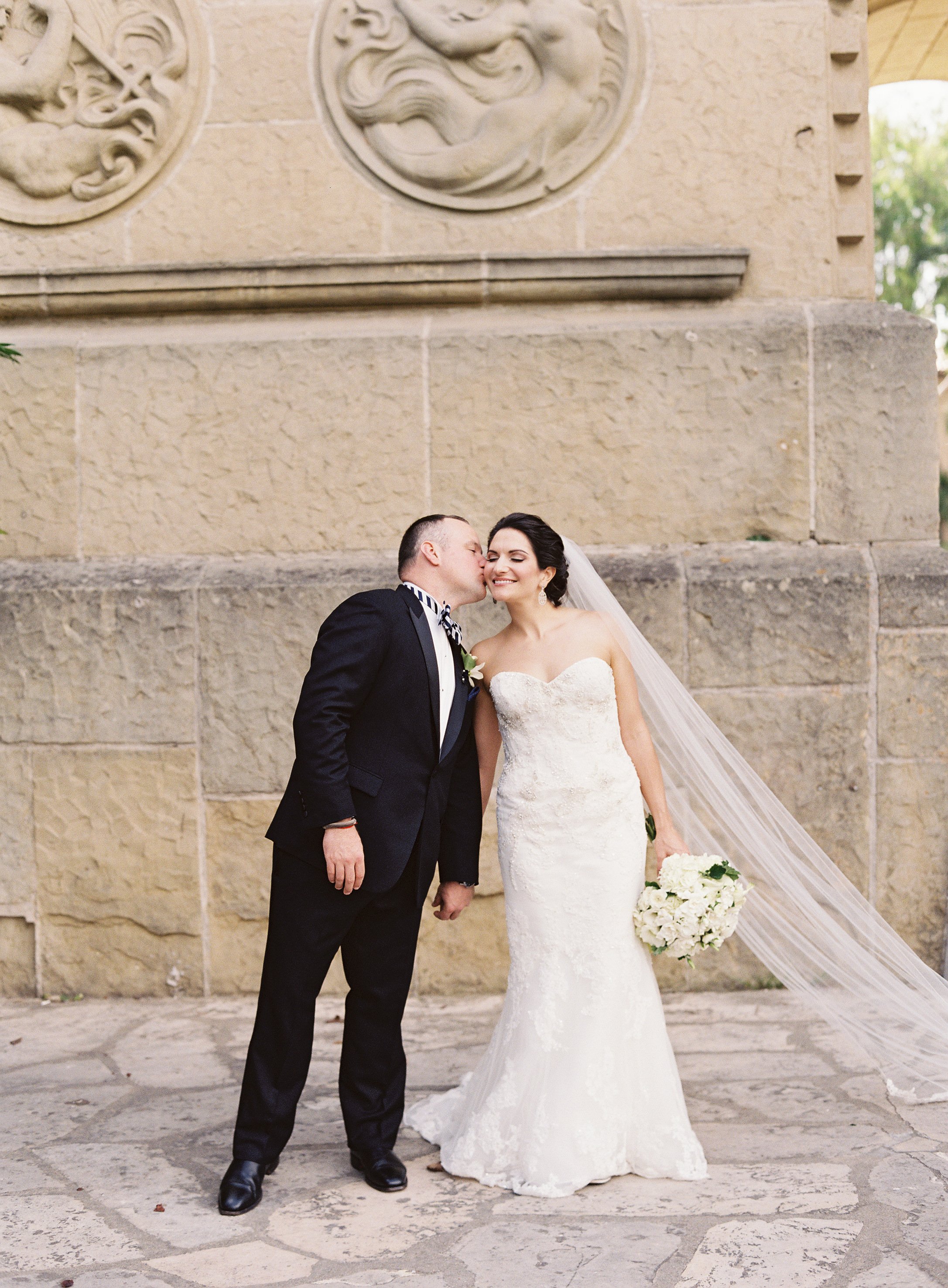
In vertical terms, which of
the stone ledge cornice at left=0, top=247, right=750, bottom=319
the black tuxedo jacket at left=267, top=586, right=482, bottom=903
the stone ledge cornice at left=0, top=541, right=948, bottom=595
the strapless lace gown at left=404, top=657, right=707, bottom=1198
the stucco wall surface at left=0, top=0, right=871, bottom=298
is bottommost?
the strapless lace gown at left=404, top=657, right=707, bottom=1198

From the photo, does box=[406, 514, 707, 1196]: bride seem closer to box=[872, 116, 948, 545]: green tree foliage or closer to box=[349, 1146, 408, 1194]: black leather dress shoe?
box=[349, 1146, 408, 1194]: black leather dress shoe

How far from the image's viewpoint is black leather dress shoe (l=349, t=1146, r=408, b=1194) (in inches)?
136

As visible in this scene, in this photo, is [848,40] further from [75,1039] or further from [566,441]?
[75,1039]

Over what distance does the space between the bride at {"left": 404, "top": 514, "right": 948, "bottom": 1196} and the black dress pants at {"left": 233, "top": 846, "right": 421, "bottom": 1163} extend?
A: 0.29m

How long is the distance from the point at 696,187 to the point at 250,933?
11.9ft

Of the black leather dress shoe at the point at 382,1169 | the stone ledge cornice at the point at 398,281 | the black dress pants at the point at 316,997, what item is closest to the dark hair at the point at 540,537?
the black dress pants at the point at 316,997

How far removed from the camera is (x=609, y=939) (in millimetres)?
3637

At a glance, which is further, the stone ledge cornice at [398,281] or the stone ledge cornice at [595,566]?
the stone ledge cornice at [398,281]

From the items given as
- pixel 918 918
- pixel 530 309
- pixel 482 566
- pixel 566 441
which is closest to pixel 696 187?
pixel 530 309

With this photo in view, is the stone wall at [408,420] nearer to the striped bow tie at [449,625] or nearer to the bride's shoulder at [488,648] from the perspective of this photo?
the bride's shoulder at [488,648]

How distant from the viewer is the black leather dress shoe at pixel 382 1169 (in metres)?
3.46

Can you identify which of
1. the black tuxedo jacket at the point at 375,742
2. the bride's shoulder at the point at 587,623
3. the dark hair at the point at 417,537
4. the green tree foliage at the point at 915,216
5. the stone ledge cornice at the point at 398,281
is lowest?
the black tuxedo jacket at the point at 375,742

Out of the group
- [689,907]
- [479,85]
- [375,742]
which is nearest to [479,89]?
[479,85]

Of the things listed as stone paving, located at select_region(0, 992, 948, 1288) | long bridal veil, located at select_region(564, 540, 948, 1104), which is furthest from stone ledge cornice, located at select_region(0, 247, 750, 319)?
stone paving, located at select_region(0, 992, 948, 1288)
